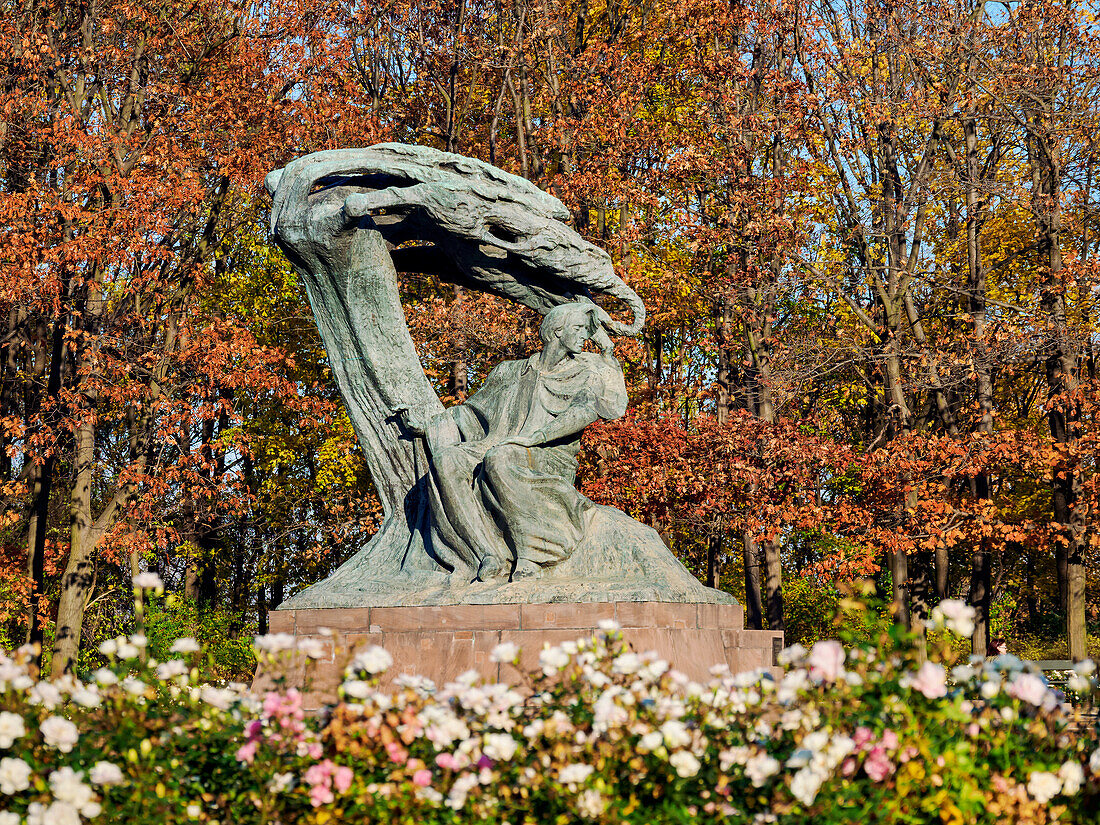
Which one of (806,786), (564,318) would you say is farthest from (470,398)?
(806,786)

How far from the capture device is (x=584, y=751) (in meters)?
3.37

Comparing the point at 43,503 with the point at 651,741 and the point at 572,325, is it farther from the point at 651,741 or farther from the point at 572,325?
the point at 651,741

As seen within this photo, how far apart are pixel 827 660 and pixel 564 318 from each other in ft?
15.3

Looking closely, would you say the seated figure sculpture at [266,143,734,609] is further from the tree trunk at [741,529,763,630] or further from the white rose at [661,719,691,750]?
the tree trunk at [741,529,763,630]

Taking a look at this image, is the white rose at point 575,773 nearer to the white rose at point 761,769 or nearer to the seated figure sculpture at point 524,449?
the white rose at point 761,769

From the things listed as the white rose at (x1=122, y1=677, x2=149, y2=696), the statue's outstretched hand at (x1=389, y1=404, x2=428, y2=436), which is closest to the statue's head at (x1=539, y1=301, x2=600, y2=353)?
the statue's outstretched hand at (x1=389, y1=404, x2=428, y2=436)

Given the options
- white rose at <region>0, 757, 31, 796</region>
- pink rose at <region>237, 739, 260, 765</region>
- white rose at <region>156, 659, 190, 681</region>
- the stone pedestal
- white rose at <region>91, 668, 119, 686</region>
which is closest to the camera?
white rose at <region>0, 757, 31, 796</region>

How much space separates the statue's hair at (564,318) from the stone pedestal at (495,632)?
1.95 m

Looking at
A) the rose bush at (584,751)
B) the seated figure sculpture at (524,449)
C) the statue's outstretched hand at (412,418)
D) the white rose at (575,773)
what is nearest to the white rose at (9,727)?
the rose bush at (584,751)

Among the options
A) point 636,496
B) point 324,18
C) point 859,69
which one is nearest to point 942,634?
point 636,496

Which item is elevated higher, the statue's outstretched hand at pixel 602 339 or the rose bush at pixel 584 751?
the statue's outstretched hand at pixel 602 339

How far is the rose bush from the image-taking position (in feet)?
10.0

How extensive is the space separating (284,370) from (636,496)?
9.40 meters

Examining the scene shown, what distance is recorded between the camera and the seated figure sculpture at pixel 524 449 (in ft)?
22.9
